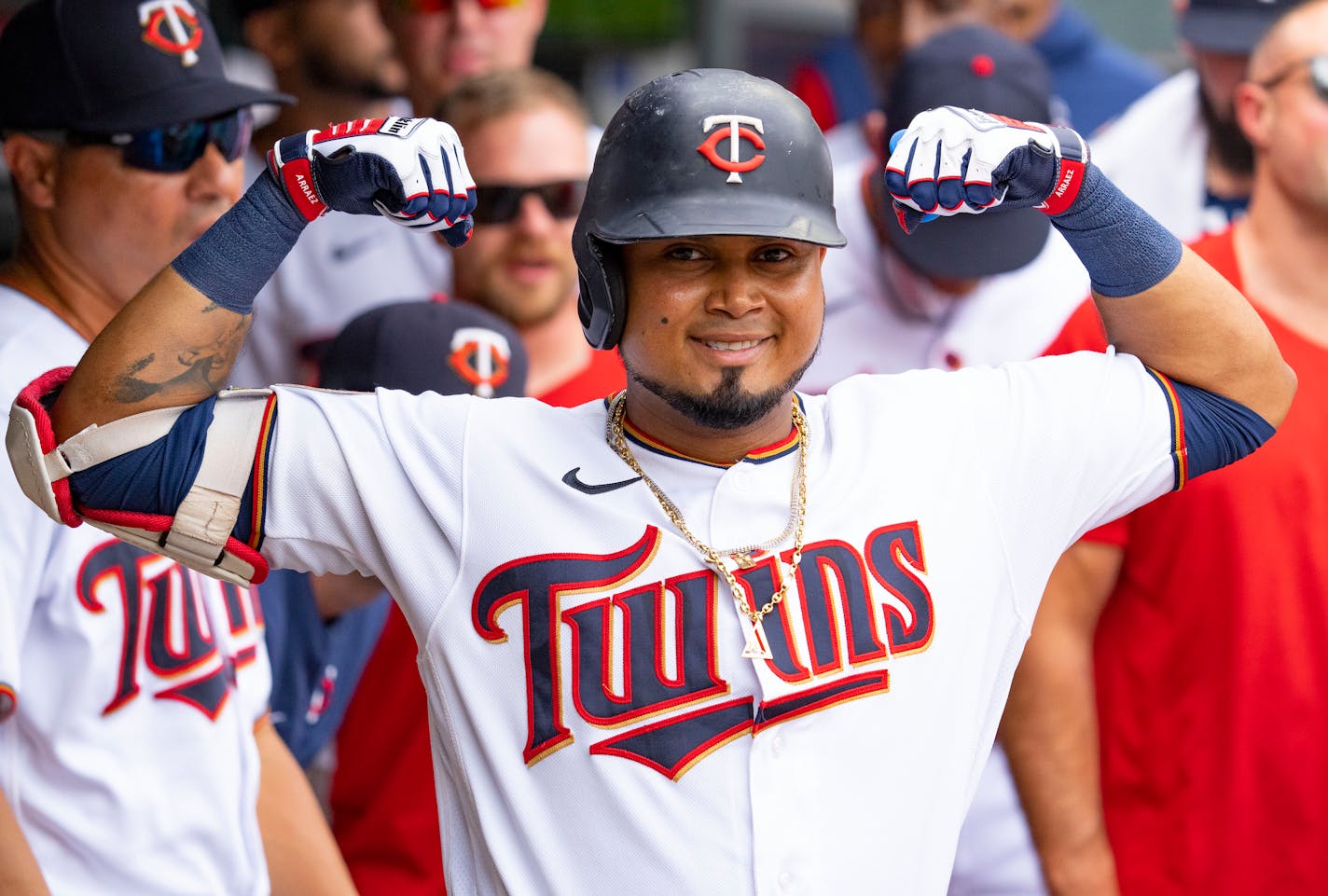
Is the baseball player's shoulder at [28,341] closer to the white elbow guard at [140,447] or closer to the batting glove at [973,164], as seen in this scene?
the white elbow guard at [140,447]

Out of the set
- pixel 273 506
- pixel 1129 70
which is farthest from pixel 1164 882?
pixel 1129 70

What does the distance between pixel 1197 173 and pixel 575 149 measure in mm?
1726

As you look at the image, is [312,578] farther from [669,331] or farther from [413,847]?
[669,331]

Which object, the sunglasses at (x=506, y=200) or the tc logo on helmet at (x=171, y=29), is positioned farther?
the sunglasses at (x=506, y=200)

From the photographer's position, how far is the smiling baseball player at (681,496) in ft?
7.12

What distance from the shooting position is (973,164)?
222 cm

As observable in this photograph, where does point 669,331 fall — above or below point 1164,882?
above

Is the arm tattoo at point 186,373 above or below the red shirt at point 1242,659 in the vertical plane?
above

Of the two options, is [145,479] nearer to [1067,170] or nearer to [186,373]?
[186,373]

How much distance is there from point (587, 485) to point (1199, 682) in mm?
1395

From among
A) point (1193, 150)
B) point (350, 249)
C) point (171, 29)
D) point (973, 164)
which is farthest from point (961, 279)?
point (171, 29)

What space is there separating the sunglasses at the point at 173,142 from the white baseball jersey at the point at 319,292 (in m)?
1.23

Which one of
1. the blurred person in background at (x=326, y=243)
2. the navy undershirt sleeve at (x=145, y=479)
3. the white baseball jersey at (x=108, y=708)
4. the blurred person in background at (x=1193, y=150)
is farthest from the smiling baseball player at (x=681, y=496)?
the blurred person in background at (x=1193, y=150)

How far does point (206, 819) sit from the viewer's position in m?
2.71
